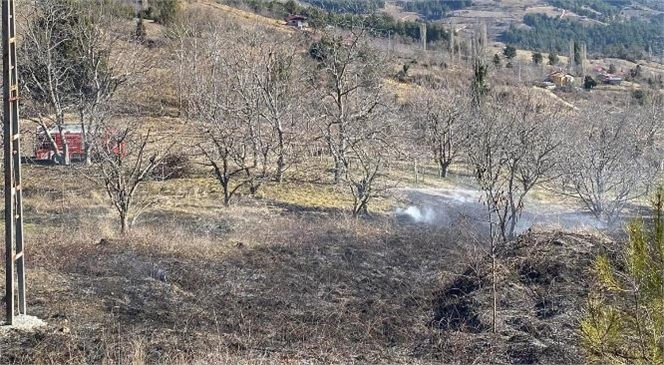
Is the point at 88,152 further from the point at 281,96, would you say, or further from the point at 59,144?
the point at 281,96

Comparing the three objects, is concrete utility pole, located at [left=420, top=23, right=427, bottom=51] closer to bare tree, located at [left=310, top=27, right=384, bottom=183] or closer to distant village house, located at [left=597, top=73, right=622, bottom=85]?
distant village house, located at [left=597, top=73, right=622, bottom=85]

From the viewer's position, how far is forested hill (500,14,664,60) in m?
67.8

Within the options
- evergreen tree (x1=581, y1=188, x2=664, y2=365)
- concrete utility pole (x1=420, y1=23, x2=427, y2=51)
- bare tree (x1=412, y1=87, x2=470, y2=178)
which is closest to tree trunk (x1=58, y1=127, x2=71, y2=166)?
bare tree (x1=412, y1=87, x2=470, y2=178)

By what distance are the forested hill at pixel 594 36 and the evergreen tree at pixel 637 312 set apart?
67.2m

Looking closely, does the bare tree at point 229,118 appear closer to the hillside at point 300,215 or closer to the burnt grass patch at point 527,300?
the hillside at point 300,215

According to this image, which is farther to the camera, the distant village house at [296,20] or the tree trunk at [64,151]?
the distant village house at [296,20]

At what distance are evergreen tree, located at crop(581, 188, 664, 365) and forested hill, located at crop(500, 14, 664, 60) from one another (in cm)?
6720

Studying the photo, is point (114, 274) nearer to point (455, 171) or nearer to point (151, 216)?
point (151, 216)

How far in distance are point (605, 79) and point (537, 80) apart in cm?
513

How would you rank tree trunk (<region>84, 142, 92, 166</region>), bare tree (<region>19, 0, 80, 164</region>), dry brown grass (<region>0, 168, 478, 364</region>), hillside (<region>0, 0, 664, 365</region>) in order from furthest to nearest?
1. bare tree (<region>19, 0, 80, 164</region>)
2. tree trunk (<region>84, 142, 92, 166</region>)
3. hillside (<region>0, 0, 664, 365</region>)
4. dry brown grass (<region>0, 168, 478, 364</region>)

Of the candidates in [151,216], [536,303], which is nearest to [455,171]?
[151,216]

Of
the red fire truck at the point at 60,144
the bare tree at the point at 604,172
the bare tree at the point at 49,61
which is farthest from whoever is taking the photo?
the red fire truck at the point at 60,144

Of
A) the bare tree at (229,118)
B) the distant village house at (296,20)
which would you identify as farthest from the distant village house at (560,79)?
the bare tree at (229,118)

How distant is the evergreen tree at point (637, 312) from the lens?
3.83 m
